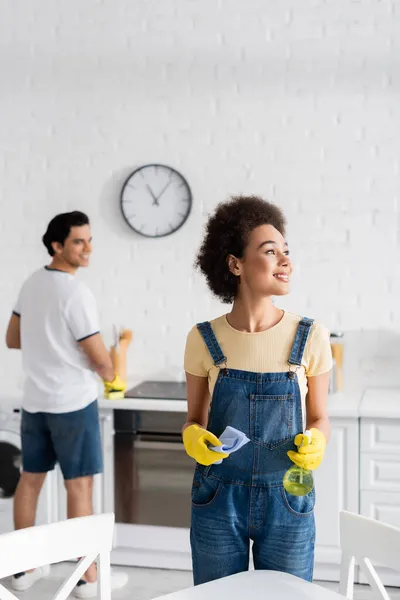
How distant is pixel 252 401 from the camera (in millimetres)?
1741

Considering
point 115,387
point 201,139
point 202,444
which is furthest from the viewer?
point 201,139

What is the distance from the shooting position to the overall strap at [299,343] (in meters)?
1.76

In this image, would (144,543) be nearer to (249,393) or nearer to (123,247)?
(123,247)

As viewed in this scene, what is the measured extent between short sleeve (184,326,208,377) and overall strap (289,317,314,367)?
0.68 feet

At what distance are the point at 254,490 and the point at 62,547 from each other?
0.43 meters

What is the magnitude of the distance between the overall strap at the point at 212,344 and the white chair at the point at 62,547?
424 millimetres

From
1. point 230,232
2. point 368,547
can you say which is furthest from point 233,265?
point 368,547

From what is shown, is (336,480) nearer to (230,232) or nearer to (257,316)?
(257,316)

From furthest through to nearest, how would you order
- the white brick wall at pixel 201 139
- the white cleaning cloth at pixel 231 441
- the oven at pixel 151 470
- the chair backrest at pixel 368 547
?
1. the white brick wall at pixel 201 139
2. the oven at pixel 151 470
3. the white cleaning cloth at pixel 231 441
4. the chair backrest at pixel 368 547

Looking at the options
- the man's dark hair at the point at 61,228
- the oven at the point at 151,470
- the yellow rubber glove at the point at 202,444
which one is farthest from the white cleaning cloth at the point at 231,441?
the oven at the point at 151,470

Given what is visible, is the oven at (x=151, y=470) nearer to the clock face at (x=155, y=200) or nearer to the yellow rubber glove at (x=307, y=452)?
the clock face at (x=155, y=200)

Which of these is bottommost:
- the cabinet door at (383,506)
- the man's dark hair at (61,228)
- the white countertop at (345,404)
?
the cabinet door at (383,506)

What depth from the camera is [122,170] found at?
12.8 ft

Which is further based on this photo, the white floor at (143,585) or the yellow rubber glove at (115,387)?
the yellow rubber glove at (115,387)
